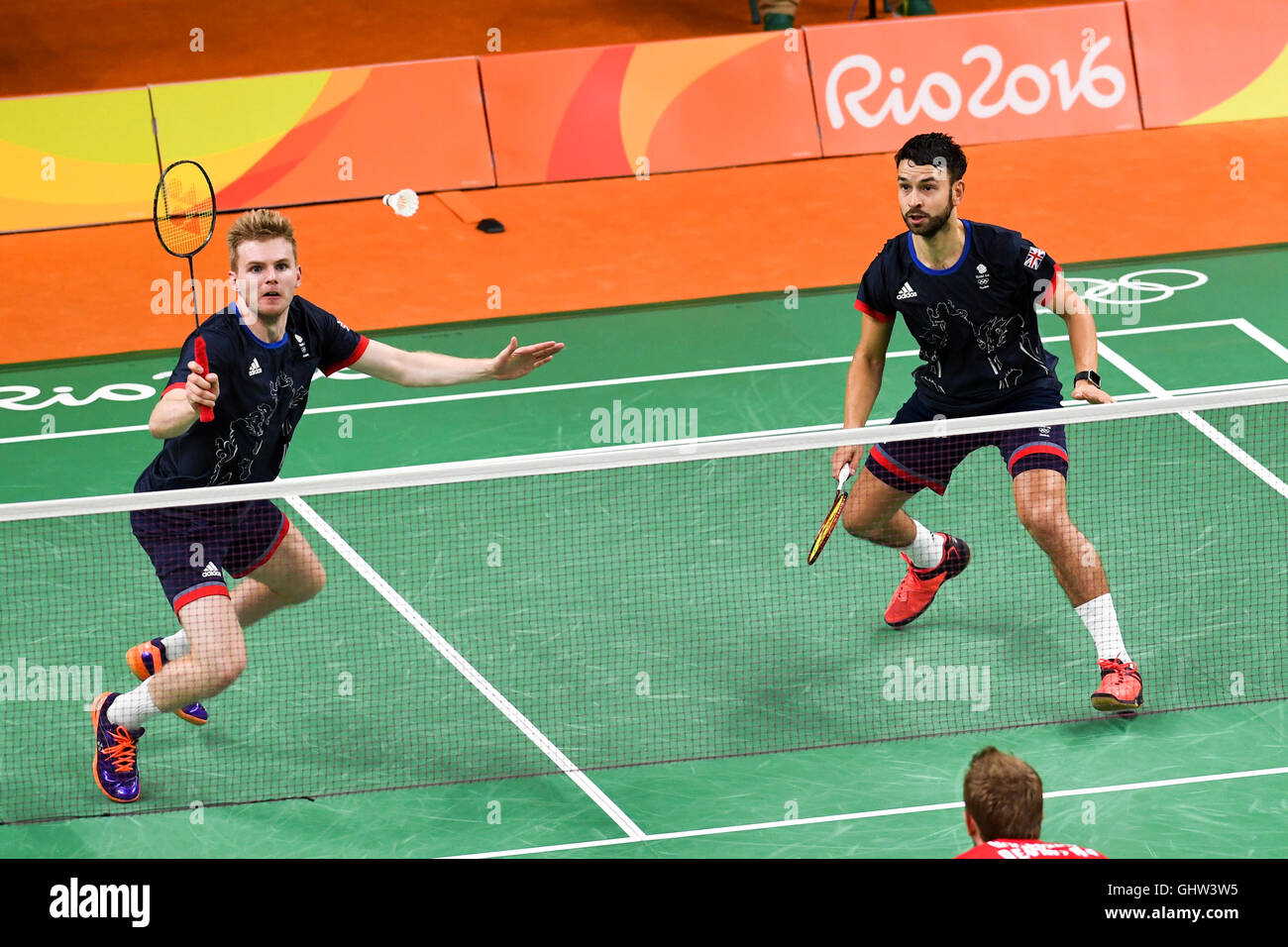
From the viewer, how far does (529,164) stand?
15156mm

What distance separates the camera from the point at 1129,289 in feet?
42.3

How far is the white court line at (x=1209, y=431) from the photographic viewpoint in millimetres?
9719

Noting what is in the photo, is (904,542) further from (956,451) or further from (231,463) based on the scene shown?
(231,463)

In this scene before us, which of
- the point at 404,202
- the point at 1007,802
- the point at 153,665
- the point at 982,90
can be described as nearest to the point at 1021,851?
the point at 1007,802

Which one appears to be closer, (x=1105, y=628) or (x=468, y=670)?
(x=1105, y=628)

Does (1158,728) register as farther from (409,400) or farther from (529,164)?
(529,164)

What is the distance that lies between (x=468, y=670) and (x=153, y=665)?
4.57 ft

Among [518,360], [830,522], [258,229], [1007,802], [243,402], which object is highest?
[258,229]

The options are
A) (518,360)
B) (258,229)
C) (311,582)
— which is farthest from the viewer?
(311,582)

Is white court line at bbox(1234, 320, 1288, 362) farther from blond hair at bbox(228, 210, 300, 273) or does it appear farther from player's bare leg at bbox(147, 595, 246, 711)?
player's bare leg at bbox(147, 595, 246, 711)

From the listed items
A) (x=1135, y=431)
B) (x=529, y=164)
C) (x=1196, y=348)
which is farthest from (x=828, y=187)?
(x=1135, y=431)

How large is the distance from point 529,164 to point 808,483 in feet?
19.5
